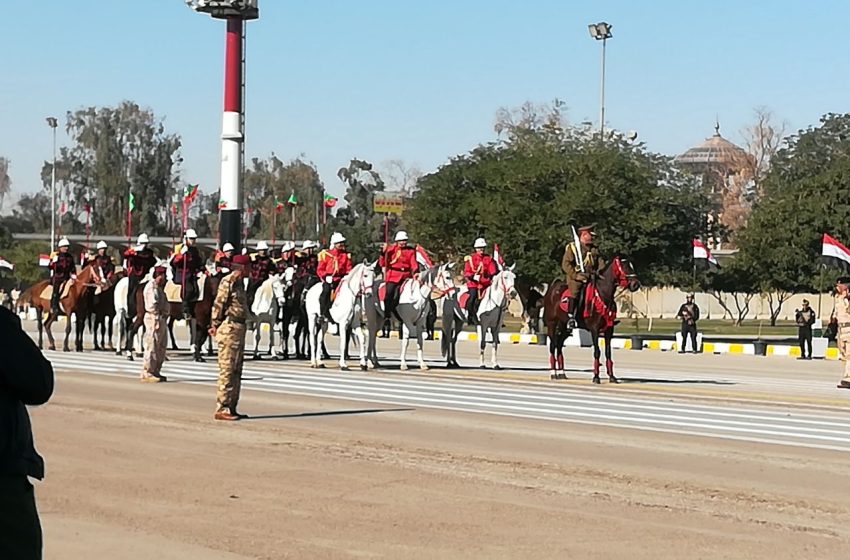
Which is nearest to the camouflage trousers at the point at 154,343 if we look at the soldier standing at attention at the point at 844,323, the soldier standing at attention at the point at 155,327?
the soldier standing at attention at the point at 155,327

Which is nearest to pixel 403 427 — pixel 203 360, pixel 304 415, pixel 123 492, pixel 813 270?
pixel 304 415

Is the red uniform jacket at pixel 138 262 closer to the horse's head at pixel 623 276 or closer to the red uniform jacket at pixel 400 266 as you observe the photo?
the red uniform jacket at pixel 400 266

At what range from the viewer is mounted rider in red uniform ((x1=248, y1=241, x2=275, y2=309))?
3272cm

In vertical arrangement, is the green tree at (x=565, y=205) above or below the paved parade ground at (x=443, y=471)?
above

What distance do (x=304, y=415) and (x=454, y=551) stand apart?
9737 millimetres

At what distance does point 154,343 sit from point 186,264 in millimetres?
5640

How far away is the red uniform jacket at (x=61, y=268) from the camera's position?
114 feet

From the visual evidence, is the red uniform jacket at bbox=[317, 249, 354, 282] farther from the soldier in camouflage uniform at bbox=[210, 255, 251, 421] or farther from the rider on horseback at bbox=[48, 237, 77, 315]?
the soldier in camouflage uniform at bbox=[210, 255, 251, 421]

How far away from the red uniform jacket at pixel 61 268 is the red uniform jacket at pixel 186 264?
5.29 meters

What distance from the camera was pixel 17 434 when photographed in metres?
6.12

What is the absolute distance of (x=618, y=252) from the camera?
55.8 meters

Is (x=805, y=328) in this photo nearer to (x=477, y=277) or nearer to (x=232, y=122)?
(x=477, y=277)

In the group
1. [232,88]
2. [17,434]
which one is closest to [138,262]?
[232,88]

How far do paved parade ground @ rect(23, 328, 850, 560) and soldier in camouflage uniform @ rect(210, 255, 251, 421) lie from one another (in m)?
0.35
